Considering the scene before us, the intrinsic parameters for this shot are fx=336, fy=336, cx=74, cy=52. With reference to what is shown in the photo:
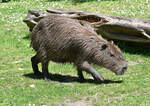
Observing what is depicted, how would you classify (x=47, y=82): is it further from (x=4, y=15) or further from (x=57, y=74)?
(x=4, y=15)

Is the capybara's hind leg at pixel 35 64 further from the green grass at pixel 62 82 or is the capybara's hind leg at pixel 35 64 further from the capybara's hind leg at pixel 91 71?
the capybara's hind leg at pixel 91 71

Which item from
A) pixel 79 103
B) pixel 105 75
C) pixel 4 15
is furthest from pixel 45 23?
pixel 4 15

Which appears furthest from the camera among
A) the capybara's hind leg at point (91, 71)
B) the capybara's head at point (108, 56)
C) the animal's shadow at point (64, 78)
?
the animal's shadow at point (64, 78)

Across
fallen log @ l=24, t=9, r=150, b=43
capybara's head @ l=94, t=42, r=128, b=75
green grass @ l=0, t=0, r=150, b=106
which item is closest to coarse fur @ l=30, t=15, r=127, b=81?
capybara's head @ l=94, t=42, r=128, b=75

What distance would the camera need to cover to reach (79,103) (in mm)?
5805

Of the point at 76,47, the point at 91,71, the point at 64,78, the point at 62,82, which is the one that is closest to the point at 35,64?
the point at 64,78

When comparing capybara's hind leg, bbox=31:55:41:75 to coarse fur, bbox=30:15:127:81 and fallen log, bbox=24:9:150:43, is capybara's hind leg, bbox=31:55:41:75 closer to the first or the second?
coarse fur, bbox=30:15:127:81

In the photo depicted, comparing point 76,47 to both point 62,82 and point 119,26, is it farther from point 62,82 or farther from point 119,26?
point 119,26

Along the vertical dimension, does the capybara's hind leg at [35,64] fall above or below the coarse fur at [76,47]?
below

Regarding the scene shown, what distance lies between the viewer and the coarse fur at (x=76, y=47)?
7184 millimetres

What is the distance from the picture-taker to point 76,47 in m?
7.25

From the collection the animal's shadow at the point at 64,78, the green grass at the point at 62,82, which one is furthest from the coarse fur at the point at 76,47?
the green grass at the point at 62,82

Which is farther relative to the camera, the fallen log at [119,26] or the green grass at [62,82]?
the fallen log at [119,26]

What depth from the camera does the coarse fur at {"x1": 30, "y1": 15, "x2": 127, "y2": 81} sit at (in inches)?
283
